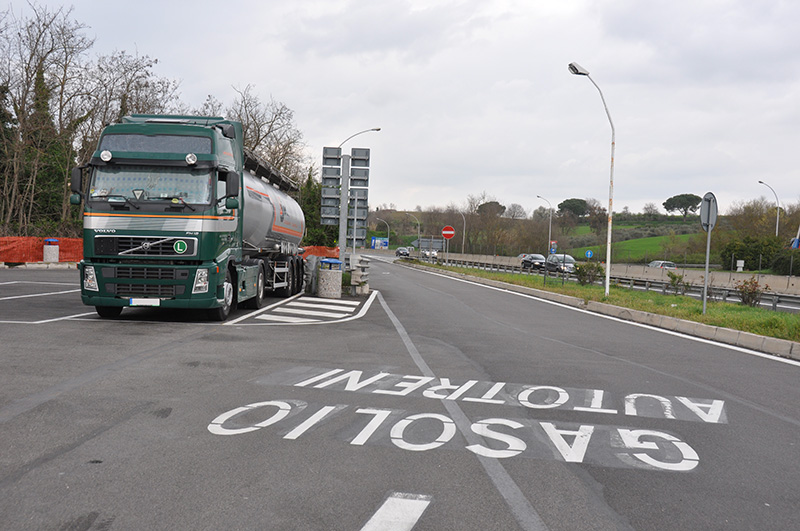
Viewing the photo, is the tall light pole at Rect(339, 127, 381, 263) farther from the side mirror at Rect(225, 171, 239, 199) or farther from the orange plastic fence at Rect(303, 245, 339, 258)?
the orange plastic fence at Rect(303, 245, 339, 258)

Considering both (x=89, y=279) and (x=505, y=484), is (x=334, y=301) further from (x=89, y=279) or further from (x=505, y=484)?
(x=505, y=484)

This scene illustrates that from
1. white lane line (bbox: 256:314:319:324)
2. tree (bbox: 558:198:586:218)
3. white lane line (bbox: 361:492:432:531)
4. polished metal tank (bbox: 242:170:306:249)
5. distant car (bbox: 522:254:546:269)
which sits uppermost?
tree (bbox: 558:198:586:218)

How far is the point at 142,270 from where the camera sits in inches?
465

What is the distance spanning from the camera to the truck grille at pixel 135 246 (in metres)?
11.7

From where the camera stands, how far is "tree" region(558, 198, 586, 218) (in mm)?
154738

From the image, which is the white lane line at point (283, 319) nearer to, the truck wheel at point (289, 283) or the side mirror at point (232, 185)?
the side mirror at point (232, 185)

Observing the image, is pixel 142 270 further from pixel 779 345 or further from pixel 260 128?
pixel 260 128

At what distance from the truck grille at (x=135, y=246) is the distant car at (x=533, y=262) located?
4833cm

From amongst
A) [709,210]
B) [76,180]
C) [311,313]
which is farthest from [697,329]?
[76,180]

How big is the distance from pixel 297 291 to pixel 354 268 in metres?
2.09

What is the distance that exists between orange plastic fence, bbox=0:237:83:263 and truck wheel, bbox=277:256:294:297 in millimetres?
18513

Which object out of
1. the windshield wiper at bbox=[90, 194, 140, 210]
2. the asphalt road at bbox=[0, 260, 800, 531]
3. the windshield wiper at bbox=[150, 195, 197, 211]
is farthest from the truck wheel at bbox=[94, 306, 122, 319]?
the windshield wiper at bbox=[150, 195, 197, 211]

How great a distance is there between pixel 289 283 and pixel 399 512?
1691 cm

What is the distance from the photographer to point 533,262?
60531mm
